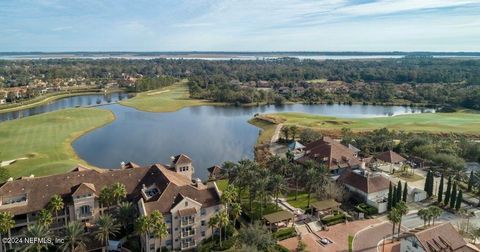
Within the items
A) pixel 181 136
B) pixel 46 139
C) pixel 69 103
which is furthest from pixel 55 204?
pixel 69 103

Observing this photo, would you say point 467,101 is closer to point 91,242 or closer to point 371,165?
point 371,165

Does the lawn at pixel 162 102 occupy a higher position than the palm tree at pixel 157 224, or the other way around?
the palm tree at pixel 157 224

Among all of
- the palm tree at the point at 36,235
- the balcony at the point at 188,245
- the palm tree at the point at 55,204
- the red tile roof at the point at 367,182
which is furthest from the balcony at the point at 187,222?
the red tile roof at the point at 367,182

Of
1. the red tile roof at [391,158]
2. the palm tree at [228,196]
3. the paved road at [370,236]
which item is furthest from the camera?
the red tile roof at [391,158]

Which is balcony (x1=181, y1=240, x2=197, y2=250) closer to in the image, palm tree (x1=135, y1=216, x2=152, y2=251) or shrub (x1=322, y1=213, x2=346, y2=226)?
palm tree (x1=135, y1=216, x2=152, y2=251)

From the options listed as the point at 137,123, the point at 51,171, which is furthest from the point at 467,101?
the point at 51,171

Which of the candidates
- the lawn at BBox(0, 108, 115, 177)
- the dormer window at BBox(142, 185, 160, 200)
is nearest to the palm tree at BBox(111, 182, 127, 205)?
the dormer window at BBox(142, 185, 160, 200)

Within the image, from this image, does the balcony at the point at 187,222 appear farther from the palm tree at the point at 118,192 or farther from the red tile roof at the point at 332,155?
the red tile roof at the point at 332,155

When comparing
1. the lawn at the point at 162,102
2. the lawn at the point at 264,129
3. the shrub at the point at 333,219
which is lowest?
the lawn at the point at 264,129
